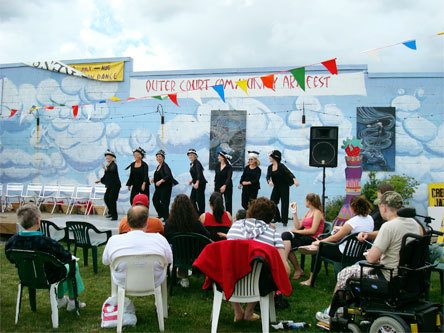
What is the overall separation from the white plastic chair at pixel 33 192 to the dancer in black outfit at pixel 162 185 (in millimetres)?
4616

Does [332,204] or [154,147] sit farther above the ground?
[154,147]

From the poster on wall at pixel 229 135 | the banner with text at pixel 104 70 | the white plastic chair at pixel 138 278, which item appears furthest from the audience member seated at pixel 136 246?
the banner with text at pixel 104 70

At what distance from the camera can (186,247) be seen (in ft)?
17.0

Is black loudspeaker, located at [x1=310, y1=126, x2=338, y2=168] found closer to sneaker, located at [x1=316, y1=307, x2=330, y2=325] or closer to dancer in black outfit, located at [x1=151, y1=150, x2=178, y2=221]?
dancer in black outfit, located at [x1=151, y1=150, x2=178, y2=221]

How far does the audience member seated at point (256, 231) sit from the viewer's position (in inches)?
165

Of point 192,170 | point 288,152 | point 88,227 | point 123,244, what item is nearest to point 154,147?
point 192,170

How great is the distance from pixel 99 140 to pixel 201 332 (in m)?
9.51

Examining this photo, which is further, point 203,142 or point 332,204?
point 203,142

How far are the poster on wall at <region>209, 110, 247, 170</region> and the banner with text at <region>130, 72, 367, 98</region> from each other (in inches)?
18.9

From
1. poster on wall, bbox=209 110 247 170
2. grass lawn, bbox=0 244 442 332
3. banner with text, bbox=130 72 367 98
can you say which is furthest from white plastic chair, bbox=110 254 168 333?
banner with text, bbox=130 72 367 98

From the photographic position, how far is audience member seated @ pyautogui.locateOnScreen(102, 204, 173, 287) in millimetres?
4035

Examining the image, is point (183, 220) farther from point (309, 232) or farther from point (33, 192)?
point (33, 192)

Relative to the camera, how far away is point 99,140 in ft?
42.3

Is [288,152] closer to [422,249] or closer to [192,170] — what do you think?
[192,170]
